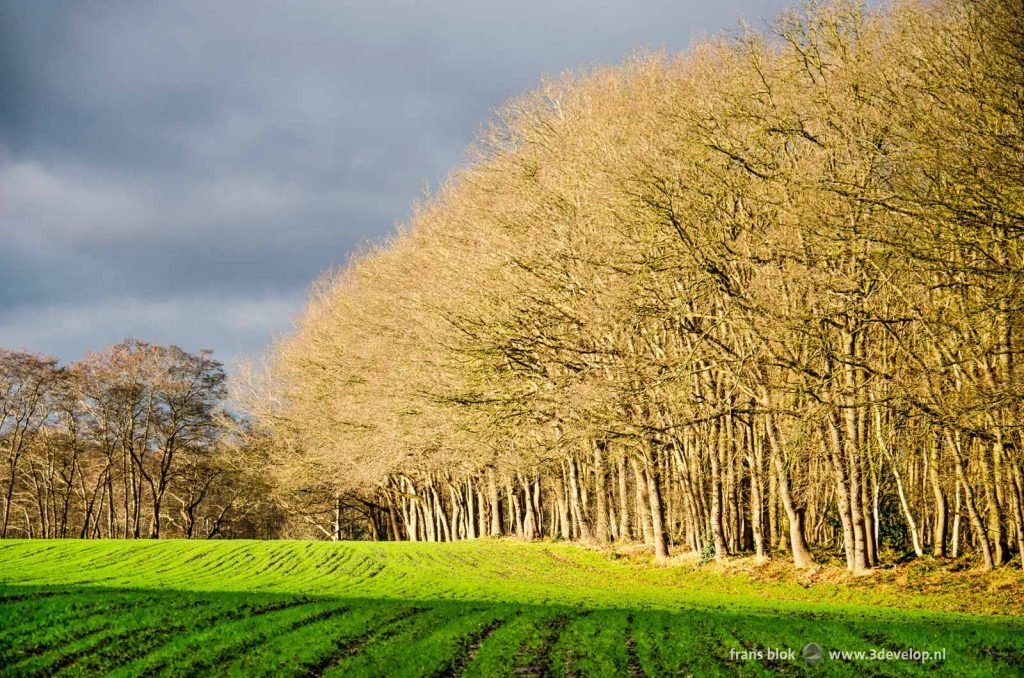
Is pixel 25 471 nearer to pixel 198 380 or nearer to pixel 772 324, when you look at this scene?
pixel 198 380

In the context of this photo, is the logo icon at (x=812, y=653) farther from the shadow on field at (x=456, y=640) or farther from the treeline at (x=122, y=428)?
the treeline at (x=122, y=428)

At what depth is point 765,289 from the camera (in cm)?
2122

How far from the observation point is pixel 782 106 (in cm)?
2011

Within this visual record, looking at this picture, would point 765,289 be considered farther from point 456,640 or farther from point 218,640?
point 218,640

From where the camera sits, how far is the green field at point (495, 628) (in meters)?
10.4

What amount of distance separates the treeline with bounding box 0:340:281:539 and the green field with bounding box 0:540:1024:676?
27338 mm

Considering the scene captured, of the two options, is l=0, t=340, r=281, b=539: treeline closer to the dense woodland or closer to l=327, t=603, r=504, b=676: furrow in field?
the dense woodland

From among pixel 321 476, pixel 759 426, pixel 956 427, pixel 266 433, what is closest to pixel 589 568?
pixel 759 426

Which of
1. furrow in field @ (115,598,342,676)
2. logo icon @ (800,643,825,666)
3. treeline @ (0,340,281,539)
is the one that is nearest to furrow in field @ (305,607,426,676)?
furrow in field @ (115,598,342,676)

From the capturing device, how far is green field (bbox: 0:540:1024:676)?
34.0ft

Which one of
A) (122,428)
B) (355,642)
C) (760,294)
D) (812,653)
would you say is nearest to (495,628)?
(355,642)

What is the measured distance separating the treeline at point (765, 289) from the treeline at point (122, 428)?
75.3ft

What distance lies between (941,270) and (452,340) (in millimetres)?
15234


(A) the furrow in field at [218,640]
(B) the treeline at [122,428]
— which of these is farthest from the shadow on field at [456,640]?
(B) the treeline at [122,428]
